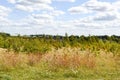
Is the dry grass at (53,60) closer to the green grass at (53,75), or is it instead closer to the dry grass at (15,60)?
the dry grass at (15,60)

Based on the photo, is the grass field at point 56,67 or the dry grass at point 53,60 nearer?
the grass field at point 56,67

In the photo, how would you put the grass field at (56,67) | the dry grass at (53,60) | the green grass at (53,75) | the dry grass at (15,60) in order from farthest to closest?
the dry grass at (53,60) → the dry grass at (15,60) → the grass field at (56,67) → the green grass at (53,75)

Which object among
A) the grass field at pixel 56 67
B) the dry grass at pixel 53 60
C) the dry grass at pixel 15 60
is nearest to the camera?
the grass field at pixel 56 67

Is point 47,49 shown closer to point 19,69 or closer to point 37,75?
point 19,69

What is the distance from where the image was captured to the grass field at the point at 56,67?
1467 cm

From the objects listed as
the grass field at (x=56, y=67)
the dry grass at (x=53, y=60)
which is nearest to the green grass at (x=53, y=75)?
the grass field at (x=56, y=67)

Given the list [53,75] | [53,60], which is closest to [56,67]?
[53,60]

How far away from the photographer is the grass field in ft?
48.1

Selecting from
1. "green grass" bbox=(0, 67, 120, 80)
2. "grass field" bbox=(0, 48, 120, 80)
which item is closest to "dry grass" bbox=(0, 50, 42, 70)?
"grass field" bbox=(0, 48, 120, 80)

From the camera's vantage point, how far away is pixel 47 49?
24.5 m

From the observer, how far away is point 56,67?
1688 cm

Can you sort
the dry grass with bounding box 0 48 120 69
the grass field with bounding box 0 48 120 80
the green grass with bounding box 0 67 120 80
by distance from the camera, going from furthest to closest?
the dry grass with bounding box 0 48 120 69, the grass field with bounding box 0 48 120 80, the green grass with bounding box 0 67 120 80

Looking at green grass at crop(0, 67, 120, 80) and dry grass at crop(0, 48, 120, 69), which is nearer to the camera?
green grass at crop(0, 67, 120, 80)

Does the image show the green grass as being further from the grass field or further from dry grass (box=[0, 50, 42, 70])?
dry grass (box=[0, 50, 42, 70])
